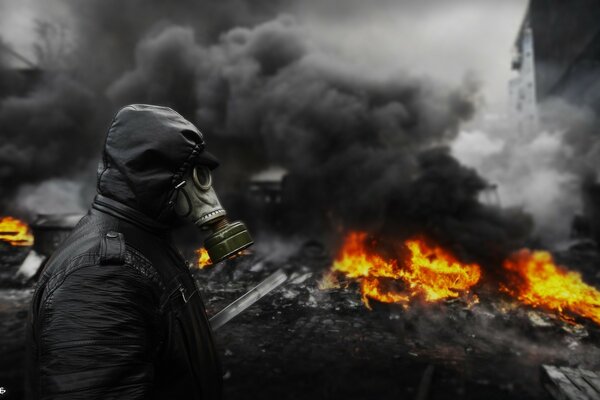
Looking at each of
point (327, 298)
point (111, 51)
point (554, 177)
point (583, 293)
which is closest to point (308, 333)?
point (327, 298)

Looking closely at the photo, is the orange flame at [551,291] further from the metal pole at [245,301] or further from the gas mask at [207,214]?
the gas mask at [207,214]

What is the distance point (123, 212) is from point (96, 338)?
0.49 meters

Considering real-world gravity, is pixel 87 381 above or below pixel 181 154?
below

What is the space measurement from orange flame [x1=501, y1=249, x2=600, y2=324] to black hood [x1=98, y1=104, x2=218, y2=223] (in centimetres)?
669

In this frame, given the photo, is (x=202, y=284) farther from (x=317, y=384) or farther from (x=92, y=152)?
(x=92, y=152)

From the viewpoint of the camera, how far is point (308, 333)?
5.08 metres

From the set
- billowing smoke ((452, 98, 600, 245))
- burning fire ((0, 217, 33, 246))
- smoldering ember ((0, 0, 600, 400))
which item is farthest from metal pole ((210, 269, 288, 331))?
billowing smoke ((452, 98, 600, 245))

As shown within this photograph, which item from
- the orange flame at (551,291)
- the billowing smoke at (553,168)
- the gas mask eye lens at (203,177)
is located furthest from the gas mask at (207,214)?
the billowing smoke at (553,168)

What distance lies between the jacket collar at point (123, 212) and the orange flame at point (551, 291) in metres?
6.71

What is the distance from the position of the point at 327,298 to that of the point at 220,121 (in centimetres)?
1337

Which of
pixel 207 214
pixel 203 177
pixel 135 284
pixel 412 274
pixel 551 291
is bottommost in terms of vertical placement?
pixel 551 291

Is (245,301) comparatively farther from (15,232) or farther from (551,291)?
(15,232)

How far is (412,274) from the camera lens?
7031 millimetres

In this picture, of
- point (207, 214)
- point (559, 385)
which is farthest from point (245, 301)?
point (559, 385)
